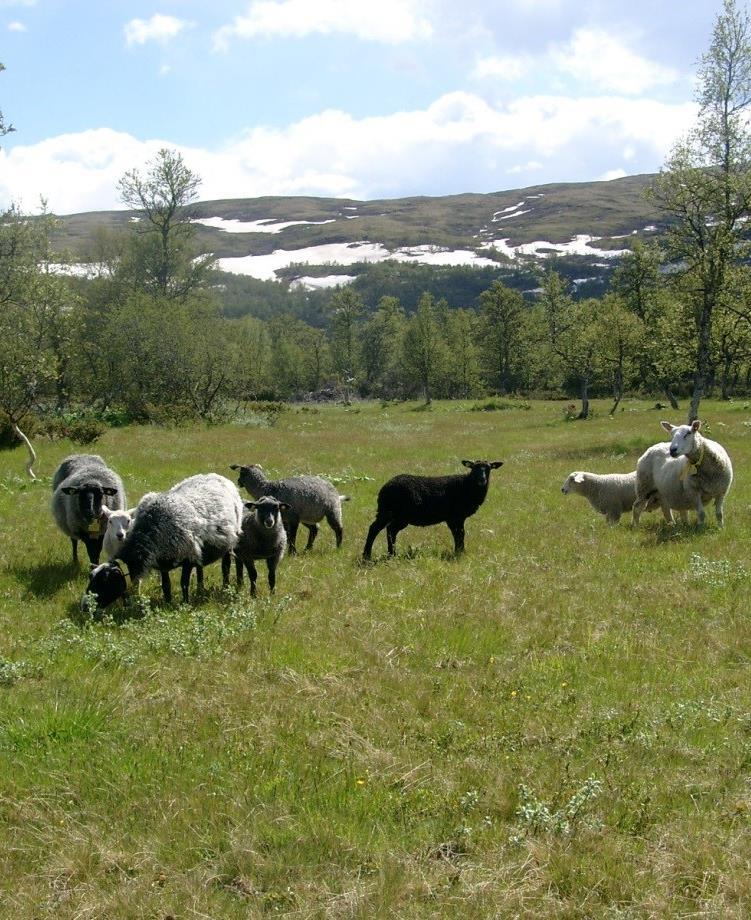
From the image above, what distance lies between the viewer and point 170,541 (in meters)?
10.1

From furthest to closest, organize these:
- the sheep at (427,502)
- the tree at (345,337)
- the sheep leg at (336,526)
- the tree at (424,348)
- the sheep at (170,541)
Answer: the tree at (345,337) < the tree at (424,348) < the sheep leg at (336,526) < the sheep at (427,502) < the sheep at (170,541)

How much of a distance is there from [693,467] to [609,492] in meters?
2.83

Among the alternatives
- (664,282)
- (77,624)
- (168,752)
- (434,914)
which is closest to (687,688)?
(434,914)

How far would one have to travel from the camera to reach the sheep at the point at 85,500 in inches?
449

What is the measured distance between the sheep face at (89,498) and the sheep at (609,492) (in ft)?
36.0

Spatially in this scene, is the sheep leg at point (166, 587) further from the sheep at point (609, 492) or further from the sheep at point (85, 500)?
the sheep at point (609, 492)

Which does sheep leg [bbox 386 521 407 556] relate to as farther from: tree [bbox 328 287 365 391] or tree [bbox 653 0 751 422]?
tree [bbox 328 287 365 391]

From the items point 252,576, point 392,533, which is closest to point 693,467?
point 392,533

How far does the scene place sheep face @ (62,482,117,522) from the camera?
1129 centimetres

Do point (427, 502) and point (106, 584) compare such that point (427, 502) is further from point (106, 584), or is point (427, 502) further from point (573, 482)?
point (573, 482)

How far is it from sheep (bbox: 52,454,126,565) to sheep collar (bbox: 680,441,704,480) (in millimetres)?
11181

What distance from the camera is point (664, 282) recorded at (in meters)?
34.9

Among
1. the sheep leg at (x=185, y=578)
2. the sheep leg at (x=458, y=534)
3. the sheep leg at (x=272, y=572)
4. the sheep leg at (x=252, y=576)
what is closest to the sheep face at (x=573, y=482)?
the sheep leg at (x=458, y=534)

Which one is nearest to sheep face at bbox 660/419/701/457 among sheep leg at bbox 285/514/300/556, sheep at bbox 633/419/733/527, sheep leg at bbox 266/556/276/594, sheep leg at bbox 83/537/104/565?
sheep at bbox 633/419/733/527
